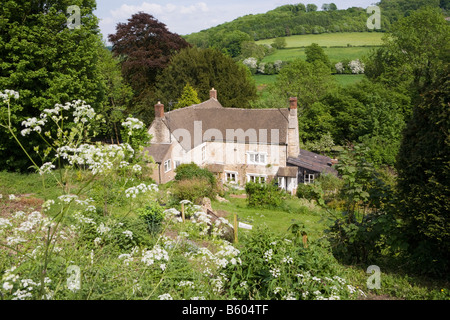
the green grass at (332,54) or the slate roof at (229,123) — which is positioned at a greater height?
the green grass at (332,54)

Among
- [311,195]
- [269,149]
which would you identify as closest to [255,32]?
[269,149]

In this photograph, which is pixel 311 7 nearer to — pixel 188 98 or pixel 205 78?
pixel 205 78

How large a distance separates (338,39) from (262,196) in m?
71.0

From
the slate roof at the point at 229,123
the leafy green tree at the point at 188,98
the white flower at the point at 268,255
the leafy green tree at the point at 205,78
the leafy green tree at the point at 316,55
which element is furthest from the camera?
the leafy green tree at the point at 316,55

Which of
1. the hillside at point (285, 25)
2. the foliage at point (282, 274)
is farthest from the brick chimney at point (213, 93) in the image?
the hillside at point (285, 25)

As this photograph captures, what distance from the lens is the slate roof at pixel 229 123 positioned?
30.7 meters

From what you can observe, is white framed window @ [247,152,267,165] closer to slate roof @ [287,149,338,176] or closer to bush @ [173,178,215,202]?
slate roof @ [287,149,338,176]

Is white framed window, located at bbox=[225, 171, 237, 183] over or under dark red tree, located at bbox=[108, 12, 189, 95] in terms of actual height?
under

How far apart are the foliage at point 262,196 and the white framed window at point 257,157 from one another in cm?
556

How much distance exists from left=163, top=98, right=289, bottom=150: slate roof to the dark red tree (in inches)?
458

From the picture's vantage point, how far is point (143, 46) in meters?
43.2

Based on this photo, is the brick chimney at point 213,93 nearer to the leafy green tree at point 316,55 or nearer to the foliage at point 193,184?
the foliage at point 193,184

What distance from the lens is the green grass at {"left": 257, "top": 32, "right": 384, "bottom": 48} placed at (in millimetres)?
80312

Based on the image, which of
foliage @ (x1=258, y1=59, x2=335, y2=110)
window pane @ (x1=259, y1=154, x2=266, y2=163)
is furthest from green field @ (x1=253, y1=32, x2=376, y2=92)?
window pane @ (x1=259, y1=154, x2=266, y2=163)
